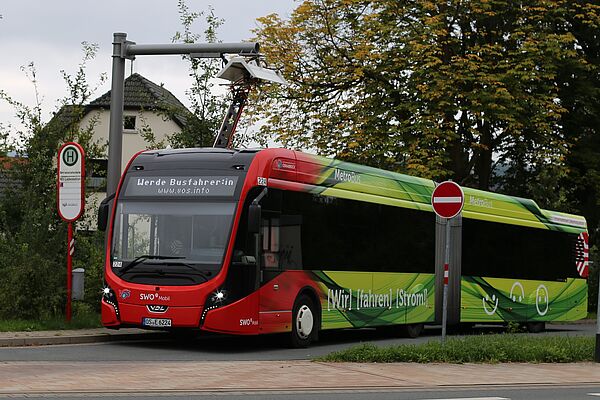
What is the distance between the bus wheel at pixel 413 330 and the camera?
23333mm

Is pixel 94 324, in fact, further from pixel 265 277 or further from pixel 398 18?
pixel 398 18

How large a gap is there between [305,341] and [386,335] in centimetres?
545

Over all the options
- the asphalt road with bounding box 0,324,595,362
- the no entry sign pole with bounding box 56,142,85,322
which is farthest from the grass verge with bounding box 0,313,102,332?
the asphalt road with bounding box 0,324,595,362

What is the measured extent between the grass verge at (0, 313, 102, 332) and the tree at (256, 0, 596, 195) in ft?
49.4

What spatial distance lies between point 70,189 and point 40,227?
44.5 inches

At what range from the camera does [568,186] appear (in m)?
40.4

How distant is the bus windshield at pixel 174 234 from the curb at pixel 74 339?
138 centimetres

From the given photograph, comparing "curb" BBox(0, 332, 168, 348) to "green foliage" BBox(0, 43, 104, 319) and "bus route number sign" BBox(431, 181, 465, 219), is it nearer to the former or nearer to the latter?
"green foliage" BBox(0, 43, 104, 319)

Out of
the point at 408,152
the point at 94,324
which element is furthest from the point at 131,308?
the point at 408,152

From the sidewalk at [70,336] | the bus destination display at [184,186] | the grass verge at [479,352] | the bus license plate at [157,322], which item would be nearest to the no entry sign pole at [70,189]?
the sidewalk at [70,336]

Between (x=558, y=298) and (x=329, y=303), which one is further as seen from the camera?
(x=558, y=298)

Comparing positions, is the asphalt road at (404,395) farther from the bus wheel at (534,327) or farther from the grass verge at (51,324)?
the bus wheel at (534,327)

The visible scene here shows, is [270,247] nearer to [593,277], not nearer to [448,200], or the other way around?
[448,200]

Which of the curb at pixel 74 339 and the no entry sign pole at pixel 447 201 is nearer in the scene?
the curb at pixel 74 339
